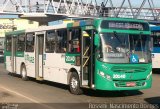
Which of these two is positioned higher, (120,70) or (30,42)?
(30,42)

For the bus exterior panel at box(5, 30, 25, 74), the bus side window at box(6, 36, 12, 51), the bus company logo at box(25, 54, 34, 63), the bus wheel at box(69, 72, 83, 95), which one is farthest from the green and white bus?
the bus side window at box(6, 36, 12, 51)

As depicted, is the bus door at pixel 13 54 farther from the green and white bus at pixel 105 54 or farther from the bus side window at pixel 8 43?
the green and white bus at pixel 105 54

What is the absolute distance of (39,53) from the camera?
1830 cm

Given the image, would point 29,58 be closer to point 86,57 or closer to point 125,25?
point 86,57

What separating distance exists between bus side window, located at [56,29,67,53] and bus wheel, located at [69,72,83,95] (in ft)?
4.36

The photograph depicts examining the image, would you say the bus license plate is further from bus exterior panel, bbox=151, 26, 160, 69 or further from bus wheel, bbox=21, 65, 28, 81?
bus exterior panel, bbox=151, 26, 160, 69

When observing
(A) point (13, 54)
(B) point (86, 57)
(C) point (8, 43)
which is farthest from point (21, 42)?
(B) point (86, 57)

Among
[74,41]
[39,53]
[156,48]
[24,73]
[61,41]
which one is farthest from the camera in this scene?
[156,48]

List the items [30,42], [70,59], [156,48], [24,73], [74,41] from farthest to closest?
[156,48] → [24,73] → [30,42] → [70,59] → [74,41]

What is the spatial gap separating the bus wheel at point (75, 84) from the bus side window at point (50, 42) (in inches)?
91.8

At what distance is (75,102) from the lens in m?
12.4

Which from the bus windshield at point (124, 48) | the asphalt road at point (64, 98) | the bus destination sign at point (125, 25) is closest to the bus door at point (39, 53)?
the asphalt road at point (64, 98)

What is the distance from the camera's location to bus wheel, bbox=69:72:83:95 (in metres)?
14.2

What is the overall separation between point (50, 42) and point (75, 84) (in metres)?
3.13
